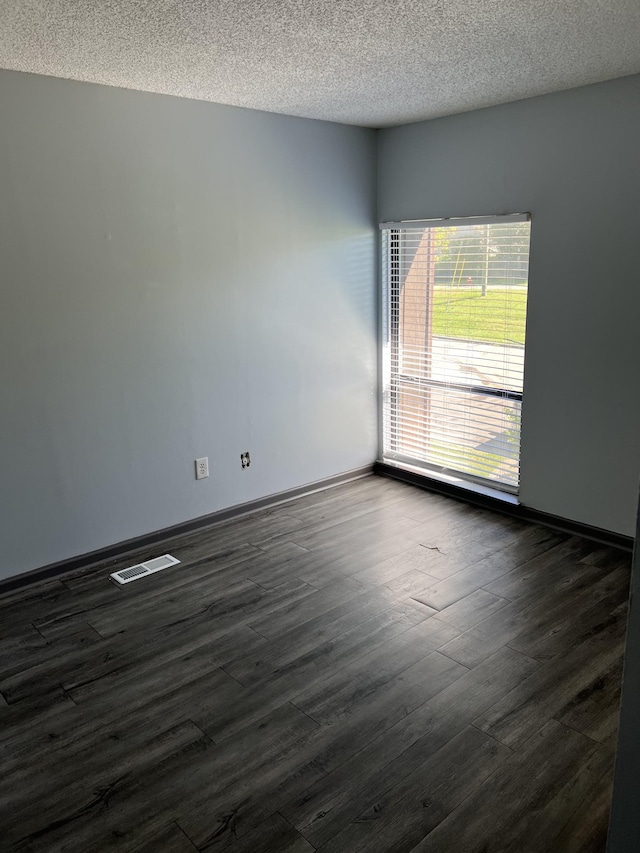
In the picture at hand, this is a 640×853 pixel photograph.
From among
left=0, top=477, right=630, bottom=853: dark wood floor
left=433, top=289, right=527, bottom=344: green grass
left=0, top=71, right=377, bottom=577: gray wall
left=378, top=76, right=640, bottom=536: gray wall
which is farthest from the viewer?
left=433, top=289, right=527, bottom=344: green grass

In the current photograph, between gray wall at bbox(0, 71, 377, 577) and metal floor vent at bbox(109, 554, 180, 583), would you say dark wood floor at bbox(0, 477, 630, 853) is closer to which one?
metal floor vent at bbox(109, 554, 180, 583)

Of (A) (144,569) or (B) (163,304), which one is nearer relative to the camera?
(A) (144,569)

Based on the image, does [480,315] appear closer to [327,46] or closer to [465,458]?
[465,458]

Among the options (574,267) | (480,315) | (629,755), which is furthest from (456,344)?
(629,755)

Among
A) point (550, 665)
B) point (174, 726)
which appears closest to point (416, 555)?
point (550, 665)

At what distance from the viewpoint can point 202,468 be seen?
157 inches

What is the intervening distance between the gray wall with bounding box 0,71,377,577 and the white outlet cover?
0.04 metres

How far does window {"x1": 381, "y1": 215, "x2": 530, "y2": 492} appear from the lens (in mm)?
4004

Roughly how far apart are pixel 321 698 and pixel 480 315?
8.48 ft

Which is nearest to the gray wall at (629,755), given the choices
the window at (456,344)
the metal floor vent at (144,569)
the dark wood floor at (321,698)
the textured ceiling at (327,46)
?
the dark wood floor at (321,698)

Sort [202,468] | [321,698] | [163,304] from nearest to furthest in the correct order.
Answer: [321,698] → [163,304] → [202,468]

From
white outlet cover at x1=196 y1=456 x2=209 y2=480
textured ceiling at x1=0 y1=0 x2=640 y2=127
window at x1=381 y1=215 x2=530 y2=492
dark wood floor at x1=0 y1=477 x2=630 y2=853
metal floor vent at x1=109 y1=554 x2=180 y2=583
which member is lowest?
dark wood floor at x1=0 y1=477 x2=630 y2=853

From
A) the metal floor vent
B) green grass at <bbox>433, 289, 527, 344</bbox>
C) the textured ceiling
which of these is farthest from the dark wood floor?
the textured ceiling

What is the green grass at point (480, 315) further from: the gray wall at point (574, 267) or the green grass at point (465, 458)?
the green grass at point (465, 458)
